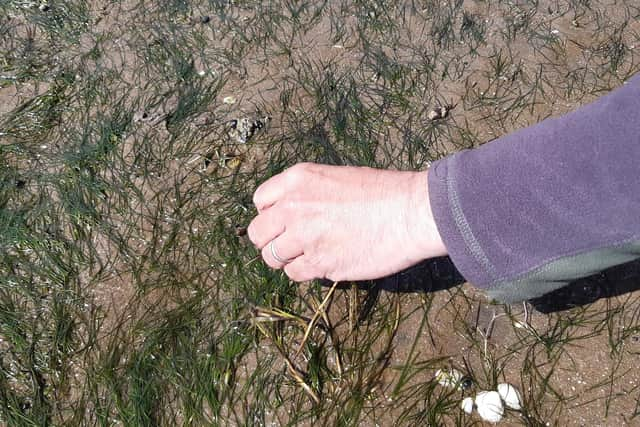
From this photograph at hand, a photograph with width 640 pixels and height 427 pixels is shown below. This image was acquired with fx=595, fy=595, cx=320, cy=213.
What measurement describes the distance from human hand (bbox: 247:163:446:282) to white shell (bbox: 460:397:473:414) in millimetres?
832

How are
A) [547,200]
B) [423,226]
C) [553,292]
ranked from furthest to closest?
[553,292] < [423,226] < [547,200]

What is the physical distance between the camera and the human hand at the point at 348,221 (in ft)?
5.76

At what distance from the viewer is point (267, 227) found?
1.92m

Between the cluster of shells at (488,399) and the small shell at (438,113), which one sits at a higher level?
the small shell at (438,113)

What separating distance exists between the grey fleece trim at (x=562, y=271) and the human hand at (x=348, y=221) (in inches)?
8.7

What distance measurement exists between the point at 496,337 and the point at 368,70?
1753mm

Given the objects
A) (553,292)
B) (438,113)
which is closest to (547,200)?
(553,292)

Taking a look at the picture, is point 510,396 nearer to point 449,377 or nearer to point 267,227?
point 449,377

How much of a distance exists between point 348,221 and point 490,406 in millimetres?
1069

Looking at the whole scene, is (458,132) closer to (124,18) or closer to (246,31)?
(246,31)

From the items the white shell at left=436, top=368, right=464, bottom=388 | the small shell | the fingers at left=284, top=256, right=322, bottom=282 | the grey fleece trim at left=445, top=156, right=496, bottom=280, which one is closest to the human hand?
the fingers at left=284, top=256, right=322, bottom=282

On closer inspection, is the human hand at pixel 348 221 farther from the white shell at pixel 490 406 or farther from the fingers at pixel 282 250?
the white shell at pixel 490 406

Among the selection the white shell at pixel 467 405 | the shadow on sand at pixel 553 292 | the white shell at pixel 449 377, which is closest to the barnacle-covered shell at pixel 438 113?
the shadow on sand at pixel 553 292

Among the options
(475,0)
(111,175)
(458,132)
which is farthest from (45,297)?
(475,0)
